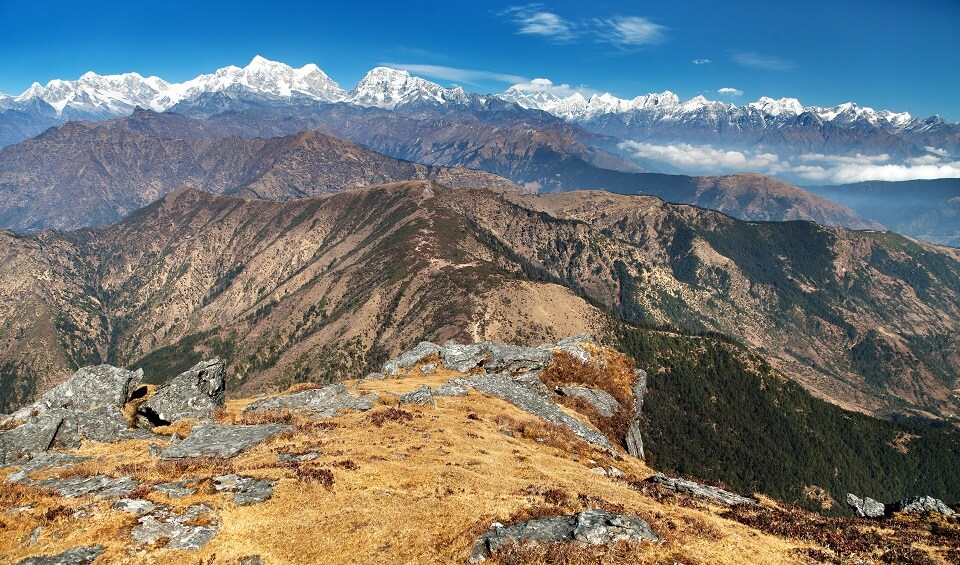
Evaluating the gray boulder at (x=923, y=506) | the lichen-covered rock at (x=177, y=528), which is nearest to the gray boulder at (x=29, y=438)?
Result: the lichen-covered rock at (x=177, y=528)

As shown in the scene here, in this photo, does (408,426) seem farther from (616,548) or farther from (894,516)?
(894,516)

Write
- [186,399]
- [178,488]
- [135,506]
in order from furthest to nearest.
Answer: [186,399] < [178,488] < [135,506]

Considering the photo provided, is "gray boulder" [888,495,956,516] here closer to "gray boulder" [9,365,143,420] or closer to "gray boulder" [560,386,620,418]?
"gray boulder" [560,386,620,418]

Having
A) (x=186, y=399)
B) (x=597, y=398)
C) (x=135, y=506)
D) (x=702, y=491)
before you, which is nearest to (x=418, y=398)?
(x=186, y=399)

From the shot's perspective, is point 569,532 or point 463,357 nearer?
point 569,532

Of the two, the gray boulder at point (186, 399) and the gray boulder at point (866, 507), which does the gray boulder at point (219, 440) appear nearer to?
the gray boulder at point (186, 399)

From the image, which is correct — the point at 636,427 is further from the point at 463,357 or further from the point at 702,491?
the point at 702,491

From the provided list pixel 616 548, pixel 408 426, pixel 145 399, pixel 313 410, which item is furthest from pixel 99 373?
pixel 616 548
